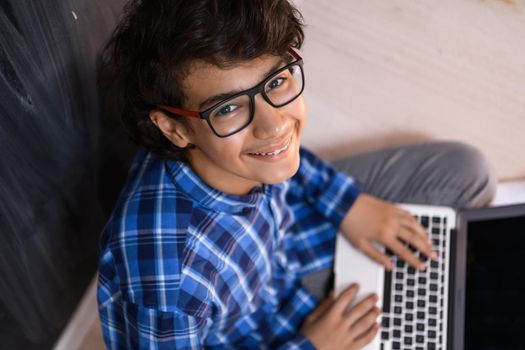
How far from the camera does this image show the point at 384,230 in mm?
1108

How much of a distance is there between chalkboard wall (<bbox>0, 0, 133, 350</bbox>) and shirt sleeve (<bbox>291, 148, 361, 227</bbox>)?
1.30 ft

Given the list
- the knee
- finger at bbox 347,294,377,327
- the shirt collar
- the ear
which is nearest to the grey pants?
the knee

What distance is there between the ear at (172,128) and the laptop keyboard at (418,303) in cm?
51

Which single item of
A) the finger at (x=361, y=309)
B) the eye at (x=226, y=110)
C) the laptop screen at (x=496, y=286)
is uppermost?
the eye at (x=226, y=110)

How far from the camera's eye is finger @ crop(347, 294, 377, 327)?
1056 mm

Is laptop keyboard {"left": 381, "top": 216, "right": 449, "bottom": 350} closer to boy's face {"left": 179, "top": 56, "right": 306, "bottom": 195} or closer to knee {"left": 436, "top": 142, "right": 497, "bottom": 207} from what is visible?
knee {"left": 436, "top": 142, "right": 497, "bottom": 207}

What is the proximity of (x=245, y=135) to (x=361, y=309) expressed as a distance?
47 centimetres

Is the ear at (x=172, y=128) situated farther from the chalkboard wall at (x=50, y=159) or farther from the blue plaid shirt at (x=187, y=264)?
the chalkboard wall at (x=50, y=159)

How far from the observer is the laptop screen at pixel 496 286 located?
97 centimetres

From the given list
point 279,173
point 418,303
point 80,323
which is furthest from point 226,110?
point 80,323

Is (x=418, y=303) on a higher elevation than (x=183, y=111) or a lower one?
lower

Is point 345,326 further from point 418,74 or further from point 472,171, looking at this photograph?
point 418,74

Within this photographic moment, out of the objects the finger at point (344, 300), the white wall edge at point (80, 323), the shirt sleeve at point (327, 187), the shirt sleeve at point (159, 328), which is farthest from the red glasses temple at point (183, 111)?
the white wall edge at point (80, 323)

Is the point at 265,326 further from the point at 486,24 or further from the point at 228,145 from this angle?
the point at 486,24
